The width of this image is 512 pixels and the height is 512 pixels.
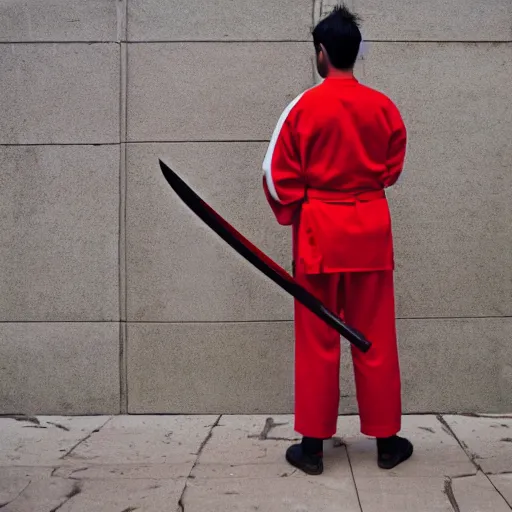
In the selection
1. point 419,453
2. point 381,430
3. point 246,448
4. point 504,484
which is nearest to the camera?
point 504,484

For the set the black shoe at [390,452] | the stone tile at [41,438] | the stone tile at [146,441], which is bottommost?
the stone tile at [41,438]

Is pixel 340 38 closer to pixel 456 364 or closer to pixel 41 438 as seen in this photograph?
pixel 456 364

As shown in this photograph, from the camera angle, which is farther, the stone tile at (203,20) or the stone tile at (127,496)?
the stone tile at (203,20)

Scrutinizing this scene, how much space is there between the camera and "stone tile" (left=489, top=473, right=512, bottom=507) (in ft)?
8.91

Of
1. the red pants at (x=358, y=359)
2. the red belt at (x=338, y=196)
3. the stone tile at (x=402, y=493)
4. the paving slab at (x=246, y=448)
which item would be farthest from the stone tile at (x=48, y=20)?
the stone tile at (x=402, y=493)

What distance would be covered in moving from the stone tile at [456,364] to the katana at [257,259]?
1.34m

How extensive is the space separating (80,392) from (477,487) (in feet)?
7.45

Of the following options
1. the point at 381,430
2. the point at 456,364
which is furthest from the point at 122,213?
the point at 456,364

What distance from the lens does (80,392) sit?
416cm

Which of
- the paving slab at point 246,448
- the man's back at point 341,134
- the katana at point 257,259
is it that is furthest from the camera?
the paving slab at point 246,448

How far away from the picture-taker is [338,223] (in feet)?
9.82

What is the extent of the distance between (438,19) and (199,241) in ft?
5.95

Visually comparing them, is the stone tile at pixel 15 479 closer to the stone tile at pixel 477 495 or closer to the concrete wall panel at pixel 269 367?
the concrete wall panel at pixel 269 367

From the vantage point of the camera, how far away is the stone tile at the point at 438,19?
4.10 m
